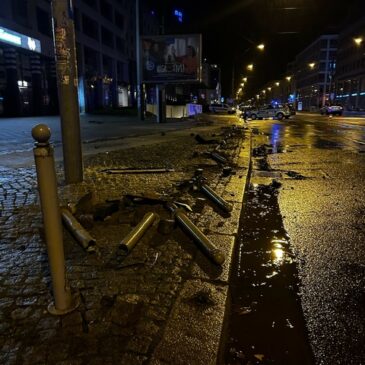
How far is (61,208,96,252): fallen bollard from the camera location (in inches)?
144

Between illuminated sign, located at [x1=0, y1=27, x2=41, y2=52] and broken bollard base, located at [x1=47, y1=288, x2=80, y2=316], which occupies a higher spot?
illuminated sign, located at [x1=0, y1=27, x2=41, y2=52]

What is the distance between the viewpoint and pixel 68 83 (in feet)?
20.1

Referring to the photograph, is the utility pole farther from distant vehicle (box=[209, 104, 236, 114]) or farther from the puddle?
distant vehicle (box=[209, 104, 236, 114])

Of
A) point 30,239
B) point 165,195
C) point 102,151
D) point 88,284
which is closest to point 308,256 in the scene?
point 88,284

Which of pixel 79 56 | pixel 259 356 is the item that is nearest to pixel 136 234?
pixel 259 356

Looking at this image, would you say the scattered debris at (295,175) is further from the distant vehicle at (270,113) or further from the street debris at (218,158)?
the distant vehicle at (270,113)

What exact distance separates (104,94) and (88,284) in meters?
51.8

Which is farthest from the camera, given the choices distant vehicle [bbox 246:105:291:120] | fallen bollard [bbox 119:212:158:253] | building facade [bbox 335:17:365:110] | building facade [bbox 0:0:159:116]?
building facade [bbox 335:17:365:110]

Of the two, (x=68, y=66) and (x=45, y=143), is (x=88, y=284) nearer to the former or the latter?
(x=45, y=143)

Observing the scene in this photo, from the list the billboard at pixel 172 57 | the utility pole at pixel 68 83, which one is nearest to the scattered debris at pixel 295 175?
the utility pole at pixel 68 83

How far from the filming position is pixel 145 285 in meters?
3.06

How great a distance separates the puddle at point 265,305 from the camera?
2.44 m

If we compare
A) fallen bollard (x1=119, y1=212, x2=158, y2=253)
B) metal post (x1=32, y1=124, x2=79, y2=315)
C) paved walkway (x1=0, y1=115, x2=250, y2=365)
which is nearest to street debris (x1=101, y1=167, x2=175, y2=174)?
paved walkway (x1=0, y1=115, x2=250, y2=365)

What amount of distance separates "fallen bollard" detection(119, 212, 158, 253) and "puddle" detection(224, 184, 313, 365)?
3.33 ft
